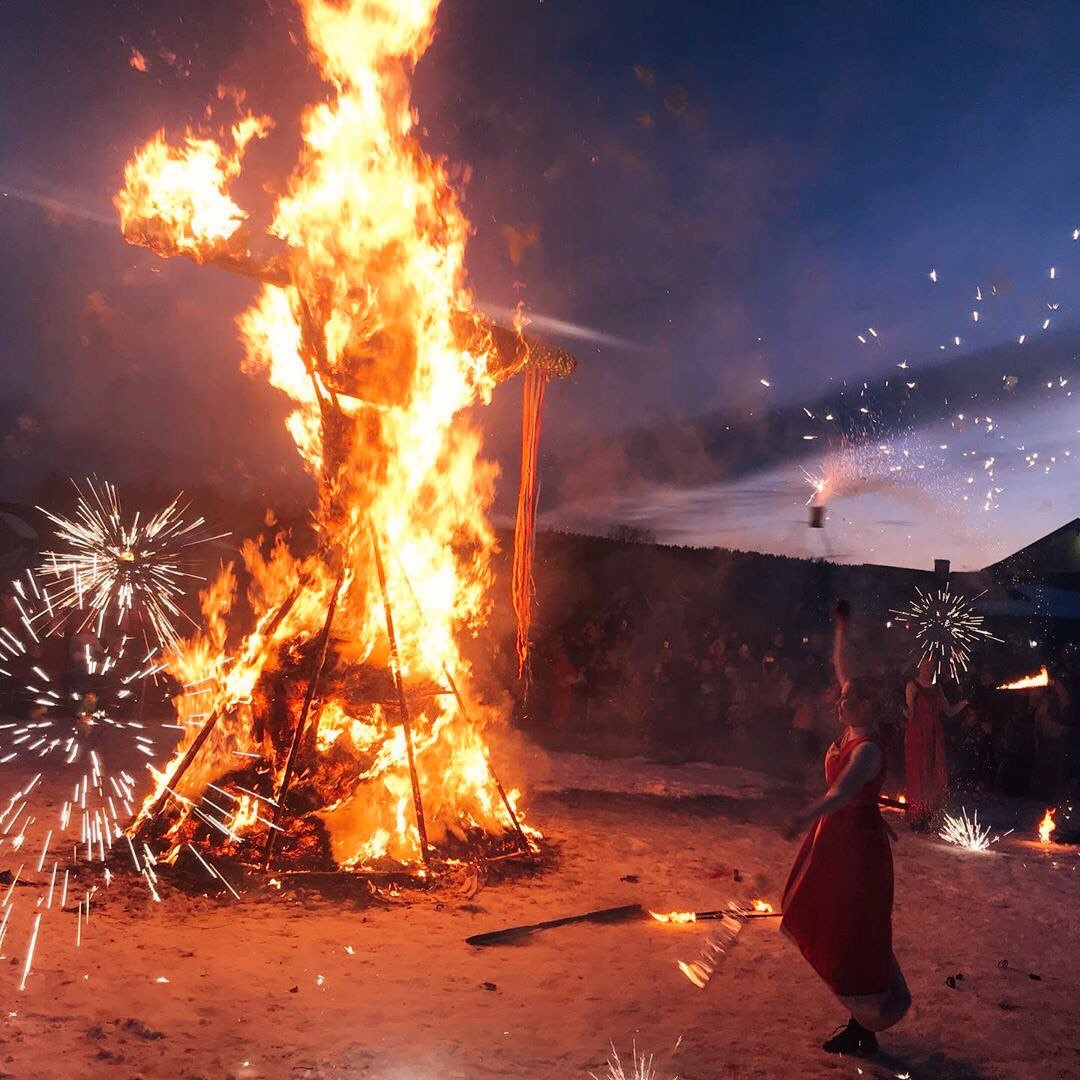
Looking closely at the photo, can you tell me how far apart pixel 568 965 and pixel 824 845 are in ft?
6.27

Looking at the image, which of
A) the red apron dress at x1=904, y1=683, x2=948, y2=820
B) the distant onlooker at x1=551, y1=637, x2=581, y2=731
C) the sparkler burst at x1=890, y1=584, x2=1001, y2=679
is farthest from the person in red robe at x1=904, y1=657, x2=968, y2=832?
the distant onlooker at x1=551, y1=637, x2=581, y2=731

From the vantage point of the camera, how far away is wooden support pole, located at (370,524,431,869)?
23.3 ft

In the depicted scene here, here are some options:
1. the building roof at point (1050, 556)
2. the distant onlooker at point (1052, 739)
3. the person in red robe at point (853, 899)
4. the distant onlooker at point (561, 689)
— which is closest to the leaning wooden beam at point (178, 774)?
the person in red robe at point (853, 899)

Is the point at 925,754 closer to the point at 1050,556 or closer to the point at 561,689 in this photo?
the point at 561,689

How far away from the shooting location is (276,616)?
307 inches

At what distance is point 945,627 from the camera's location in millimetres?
19266

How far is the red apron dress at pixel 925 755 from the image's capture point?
980 centimetres

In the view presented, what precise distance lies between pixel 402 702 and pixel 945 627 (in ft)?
50.9

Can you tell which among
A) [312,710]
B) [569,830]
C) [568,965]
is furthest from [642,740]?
[568,965]

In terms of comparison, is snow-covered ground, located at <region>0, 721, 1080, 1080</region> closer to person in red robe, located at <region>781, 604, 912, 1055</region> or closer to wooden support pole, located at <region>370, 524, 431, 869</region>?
person in red robe, located at <region>781, 604, 912, 1055</region>

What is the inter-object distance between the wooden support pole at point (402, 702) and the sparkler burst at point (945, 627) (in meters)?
11.4

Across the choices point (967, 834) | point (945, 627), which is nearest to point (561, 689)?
point (967, 834)

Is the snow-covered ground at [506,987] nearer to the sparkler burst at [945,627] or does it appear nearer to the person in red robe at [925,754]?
the person in red robe at [925,754]

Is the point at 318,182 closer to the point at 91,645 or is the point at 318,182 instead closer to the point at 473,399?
the point at 473,399
